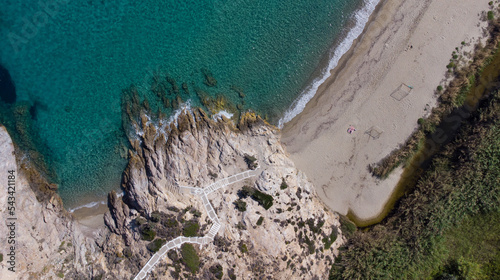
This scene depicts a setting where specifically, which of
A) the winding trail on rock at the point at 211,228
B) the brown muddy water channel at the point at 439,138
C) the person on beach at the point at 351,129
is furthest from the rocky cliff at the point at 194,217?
the person on beach at the point at 351,129

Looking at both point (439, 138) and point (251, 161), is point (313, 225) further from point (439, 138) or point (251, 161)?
point (439, 138)

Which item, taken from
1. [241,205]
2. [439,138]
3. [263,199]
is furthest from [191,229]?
[439,138]

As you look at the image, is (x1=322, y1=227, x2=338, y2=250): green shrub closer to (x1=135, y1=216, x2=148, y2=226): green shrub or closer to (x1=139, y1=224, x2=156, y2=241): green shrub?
(x1=139, y1=224, x2=156, y2=241): green shrub

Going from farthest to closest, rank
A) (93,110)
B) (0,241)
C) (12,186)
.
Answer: (93,110), (12,186), (0,241)

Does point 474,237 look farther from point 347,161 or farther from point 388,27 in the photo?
point 388,27

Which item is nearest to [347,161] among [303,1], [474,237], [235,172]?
[235,172]
